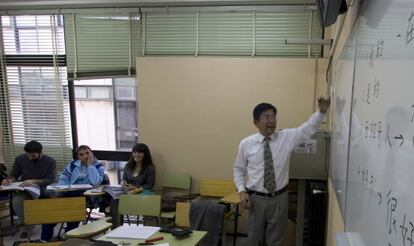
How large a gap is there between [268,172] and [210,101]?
173 centimetres

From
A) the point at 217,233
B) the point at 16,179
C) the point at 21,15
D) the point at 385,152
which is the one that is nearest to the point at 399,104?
the point at 385,152

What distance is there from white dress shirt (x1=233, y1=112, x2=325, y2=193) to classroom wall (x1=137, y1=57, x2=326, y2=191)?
1.25 metres

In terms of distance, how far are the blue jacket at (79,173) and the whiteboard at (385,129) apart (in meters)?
3.94

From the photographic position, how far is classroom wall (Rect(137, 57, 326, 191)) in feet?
14.8

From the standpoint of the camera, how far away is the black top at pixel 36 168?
494 cm

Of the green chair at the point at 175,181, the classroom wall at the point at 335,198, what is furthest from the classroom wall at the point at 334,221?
the green chair at the point at 175,181

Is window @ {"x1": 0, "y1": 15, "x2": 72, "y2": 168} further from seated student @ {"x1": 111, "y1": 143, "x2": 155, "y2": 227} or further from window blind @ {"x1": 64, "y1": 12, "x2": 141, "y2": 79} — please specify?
seated student @ {"x1": 111, "y1": 143, "x2": 155, "y2": 227}

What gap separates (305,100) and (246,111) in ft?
2.35

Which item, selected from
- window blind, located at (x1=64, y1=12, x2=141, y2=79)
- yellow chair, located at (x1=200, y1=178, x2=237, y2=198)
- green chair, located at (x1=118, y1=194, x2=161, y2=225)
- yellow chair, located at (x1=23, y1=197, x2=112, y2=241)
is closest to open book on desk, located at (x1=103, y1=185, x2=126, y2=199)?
green chair, located at (x1=118, y1=194, x2=161, y2=225)

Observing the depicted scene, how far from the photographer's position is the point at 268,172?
3246 mm

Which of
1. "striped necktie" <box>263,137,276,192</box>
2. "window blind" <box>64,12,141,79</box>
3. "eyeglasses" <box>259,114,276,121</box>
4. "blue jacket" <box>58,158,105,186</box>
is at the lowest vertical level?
"blue jacket" <box>58,158,105,186</box>

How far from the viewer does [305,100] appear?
177 inches

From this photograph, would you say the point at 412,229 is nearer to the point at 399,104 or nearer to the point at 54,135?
the point at 399,104

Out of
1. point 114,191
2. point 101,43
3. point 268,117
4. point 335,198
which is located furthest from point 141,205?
point 101,43
